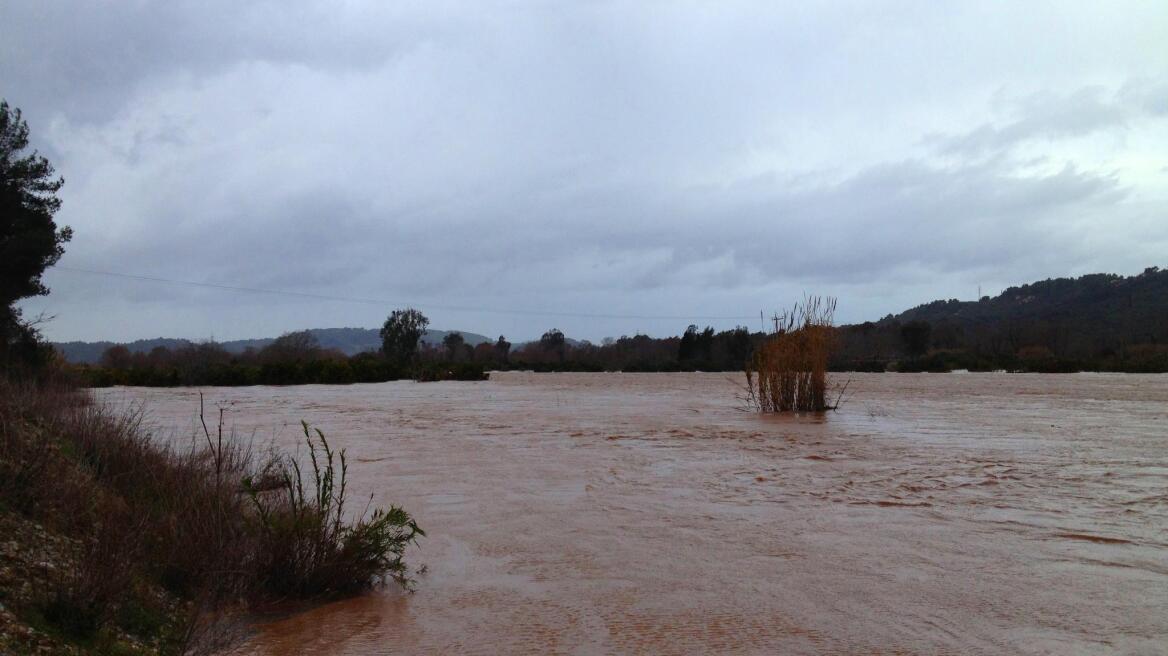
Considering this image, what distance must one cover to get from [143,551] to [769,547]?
4018mm

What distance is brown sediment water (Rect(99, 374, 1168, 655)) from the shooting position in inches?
159

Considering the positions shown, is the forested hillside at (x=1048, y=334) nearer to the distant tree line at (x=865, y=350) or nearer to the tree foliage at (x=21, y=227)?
the distant tree line at (x=865, y=350)

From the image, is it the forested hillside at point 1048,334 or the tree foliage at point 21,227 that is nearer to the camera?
the tree foliage at point 21,227

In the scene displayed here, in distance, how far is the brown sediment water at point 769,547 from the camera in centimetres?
405

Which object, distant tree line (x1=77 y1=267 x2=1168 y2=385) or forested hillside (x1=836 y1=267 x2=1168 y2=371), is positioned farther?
forested hillside (x1=836 y1=267 x2=1168 y2=371)

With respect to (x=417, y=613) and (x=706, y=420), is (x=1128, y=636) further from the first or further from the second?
(x=706, y=420)

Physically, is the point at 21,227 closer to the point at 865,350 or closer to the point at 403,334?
the point at 403,334

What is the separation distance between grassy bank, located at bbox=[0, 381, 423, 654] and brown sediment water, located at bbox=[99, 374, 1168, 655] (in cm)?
28

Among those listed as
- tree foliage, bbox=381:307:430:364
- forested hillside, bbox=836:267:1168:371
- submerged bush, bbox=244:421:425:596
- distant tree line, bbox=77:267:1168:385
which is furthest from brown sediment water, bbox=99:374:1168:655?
tree foliage, bbox=381:307:430:364

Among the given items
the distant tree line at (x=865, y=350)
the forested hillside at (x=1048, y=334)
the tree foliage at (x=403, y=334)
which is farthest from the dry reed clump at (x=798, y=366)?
the tree foliage at (x=403, y=334)

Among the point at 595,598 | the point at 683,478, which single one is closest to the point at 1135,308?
the point at 683,478

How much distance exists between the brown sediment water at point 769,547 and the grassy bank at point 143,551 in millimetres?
282

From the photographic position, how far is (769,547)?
228 inches

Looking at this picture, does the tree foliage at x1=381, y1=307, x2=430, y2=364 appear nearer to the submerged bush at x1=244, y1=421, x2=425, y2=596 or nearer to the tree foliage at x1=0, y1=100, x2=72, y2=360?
the tree foliage at x1=0, y1=100, x2=72, y2=360
